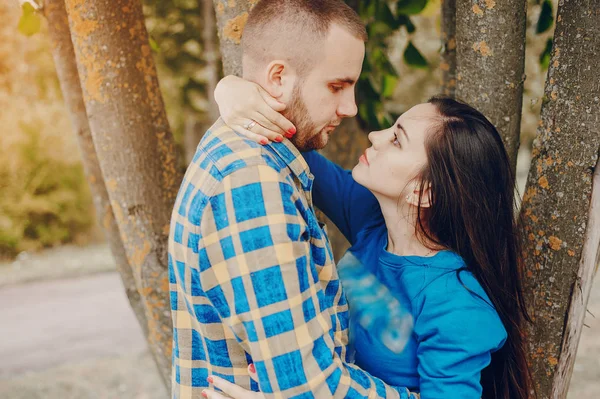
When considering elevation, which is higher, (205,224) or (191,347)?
(205,224)

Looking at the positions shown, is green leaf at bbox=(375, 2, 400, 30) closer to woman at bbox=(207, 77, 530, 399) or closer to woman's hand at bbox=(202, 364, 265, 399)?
woman at bbox=(207, 77, 530, 399)

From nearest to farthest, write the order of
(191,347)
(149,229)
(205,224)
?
1. (205,224)
2. (191,347)
3. (149,229)

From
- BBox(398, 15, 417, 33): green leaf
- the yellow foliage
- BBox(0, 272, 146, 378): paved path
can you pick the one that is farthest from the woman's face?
the yellow foliage

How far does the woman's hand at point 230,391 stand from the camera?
1.63 meters

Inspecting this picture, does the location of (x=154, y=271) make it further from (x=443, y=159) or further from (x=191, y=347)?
(x=443, y=159)

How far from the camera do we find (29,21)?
2594mm

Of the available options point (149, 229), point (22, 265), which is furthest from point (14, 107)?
point (149, 229)

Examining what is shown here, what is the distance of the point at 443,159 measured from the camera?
75.0 inches

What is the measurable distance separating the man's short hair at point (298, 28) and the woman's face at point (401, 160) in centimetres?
39

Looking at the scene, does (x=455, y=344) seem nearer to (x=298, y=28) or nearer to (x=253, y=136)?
(x=253, y=136)

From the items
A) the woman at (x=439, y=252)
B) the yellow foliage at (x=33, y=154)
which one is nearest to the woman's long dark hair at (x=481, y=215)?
the woman at (x=439, y=252)

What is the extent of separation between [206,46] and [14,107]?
215 inches

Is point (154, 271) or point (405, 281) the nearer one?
point (405, 281)

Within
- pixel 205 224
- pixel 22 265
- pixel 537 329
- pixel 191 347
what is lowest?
pixel 22 265
